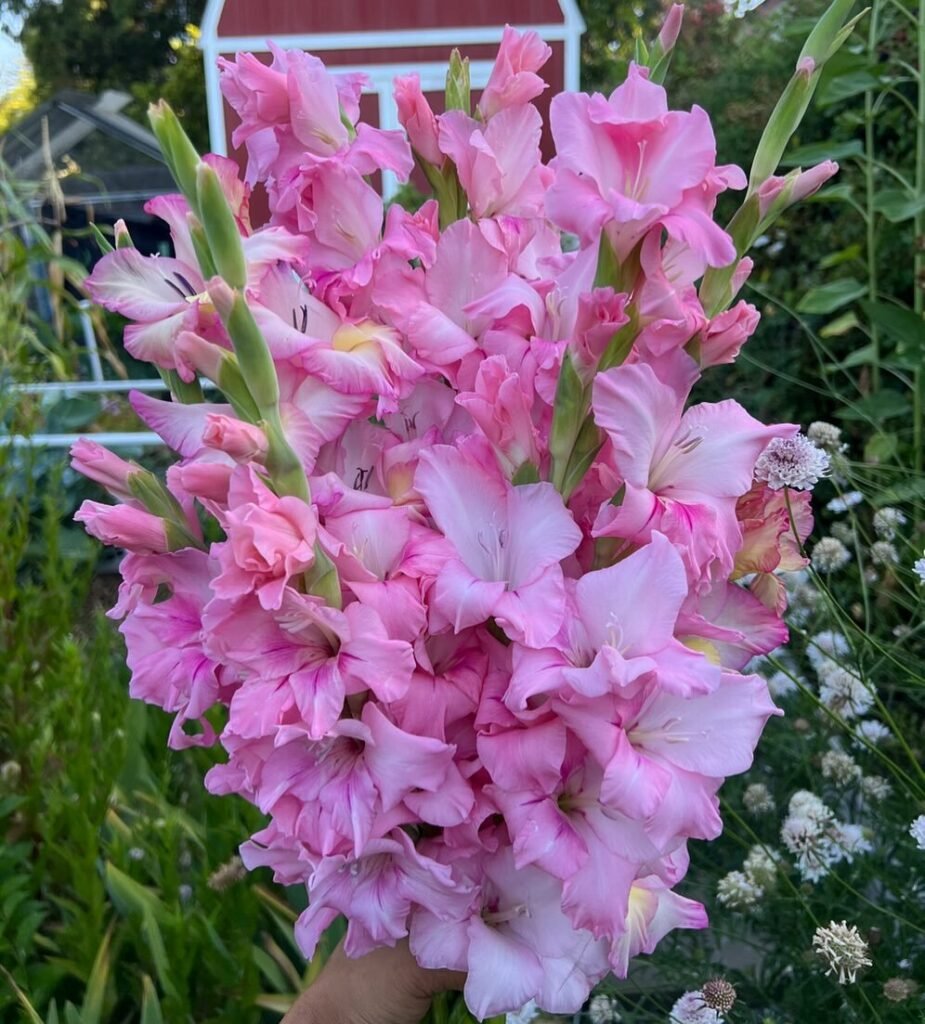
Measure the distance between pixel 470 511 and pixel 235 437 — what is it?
0.43 ft

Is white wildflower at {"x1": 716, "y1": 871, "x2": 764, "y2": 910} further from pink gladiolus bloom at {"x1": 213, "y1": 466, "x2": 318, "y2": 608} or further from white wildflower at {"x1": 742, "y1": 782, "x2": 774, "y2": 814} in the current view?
pink gladiolus bloom at {"x1": 213, "y1": 466, "x2": 318, "y2": 608}

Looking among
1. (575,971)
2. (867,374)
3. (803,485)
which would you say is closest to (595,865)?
(575,971)

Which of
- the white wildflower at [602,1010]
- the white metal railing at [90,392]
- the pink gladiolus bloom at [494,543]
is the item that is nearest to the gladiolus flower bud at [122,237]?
the pink gladiolus bloom at [494,543]

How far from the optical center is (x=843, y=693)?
0.95 m

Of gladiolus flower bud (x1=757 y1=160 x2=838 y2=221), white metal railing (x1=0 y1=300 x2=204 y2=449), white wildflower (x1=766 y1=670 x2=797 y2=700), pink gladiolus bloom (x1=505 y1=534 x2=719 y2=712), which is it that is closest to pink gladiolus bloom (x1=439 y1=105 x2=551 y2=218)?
gladiolus flower bud (x1=757 y1=160 x2=838 y2=221)

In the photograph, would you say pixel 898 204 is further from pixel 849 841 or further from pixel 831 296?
pixel 849 841

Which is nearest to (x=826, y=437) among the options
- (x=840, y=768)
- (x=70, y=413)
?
(x=840, y=768)

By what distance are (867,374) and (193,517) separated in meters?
1.83

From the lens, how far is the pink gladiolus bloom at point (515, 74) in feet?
1.67

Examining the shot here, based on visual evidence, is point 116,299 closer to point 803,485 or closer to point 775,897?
point 803,485

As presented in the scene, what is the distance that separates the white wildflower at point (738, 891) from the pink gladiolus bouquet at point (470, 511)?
0.34m

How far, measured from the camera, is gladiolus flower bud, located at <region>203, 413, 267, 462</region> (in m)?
0.36

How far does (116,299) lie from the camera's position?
1.55 ft

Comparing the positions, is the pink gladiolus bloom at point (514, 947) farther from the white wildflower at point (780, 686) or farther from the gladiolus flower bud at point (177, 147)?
the white wildflower at point (780, 686)
